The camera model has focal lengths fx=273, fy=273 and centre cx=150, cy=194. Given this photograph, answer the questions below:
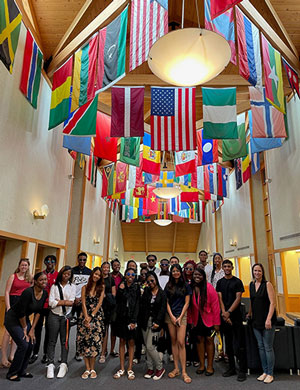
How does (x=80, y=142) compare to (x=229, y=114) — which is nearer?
(x=229, y=114)

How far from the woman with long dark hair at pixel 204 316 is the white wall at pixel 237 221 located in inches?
A: 286

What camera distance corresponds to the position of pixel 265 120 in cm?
619

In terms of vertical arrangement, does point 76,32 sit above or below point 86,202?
above

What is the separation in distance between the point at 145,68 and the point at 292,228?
6.36 m

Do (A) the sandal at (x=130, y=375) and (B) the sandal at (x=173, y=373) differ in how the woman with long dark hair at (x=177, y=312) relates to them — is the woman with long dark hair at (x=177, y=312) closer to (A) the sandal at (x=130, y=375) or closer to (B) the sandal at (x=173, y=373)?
(B) the sandal at (x=173, y=373)

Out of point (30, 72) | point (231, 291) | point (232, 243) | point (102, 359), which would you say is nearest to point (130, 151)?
point (30, 72)

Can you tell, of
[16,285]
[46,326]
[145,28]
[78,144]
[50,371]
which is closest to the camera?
[50,371]

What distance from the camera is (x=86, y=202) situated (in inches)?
448

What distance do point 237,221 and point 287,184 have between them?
4.93 meters

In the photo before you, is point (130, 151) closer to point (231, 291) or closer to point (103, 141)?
point (103, 141)

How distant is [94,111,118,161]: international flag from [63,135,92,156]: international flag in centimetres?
47

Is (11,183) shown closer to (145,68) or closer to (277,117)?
(145,68)

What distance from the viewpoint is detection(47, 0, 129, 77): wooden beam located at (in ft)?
19.3

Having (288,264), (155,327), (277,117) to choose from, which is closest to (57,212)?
(155,327)
